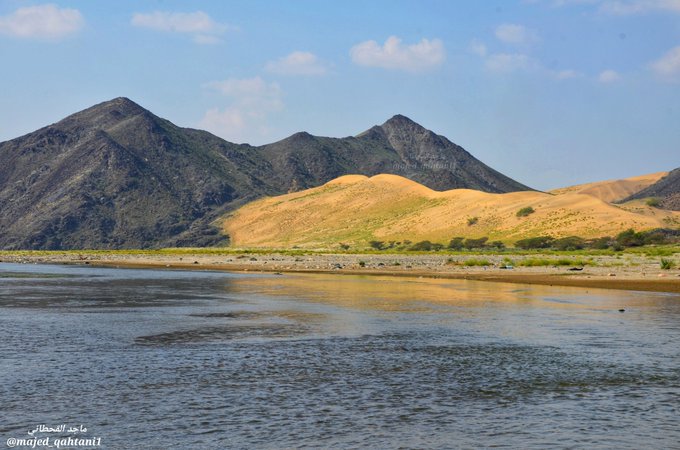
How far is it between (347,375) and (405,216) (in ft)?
445

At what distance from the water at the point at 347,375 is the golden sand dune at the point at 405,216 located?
8649cm

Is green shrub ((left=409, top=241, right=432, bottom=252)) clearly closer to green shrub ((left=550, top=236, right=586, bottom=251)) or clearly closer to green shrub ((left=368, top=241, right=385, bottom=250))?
green shrub ((left=368, top=241, right=385, bottom=250))

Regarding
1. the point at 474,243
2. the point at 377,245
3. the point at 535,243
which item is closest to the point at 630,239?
the point at 535,243

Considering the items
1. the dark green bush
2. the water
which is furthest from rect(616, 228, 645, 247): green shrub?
the water

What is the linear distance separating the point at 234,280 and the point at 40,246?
126990 millimetres

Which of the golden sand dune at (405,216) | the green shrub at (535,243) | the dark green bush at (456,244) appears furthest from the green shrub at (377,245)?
the green shrub at (535,243)

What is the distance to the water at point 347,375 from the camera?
12516mm

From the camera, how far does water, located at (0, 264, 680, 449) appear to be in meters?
12.5

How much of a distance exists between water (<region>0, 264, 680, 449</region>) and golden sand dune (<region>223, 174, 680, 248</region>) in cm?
8649

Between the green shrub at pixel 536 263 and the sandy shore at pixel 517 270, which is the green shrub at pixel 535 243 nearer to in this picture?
the sandy shore at pixel 517 270

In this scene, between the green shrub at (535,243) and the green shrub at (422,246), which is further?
the green shrub at (422,246)

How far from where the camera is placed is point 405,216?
152250 millimetres

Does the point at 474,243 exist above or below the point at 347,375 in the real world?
above

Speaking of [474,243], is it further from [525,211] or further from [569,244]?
[525,211]
